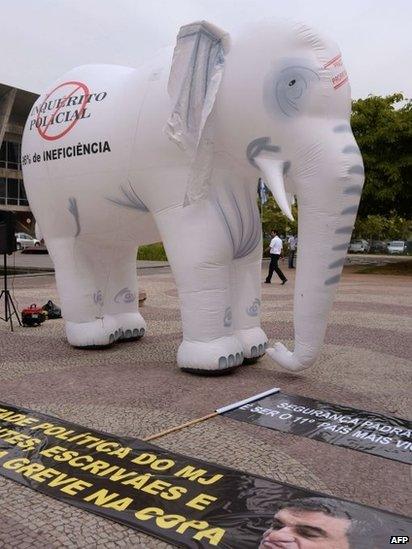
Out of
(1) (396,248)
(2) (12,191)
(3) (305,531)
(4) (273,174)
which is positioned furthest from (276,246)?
(1) (396,248)

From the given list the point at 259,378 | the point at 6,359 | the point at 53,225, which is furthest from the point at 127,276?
the point at 259,378

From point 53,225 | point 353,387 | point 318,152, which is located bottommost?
point 353,387

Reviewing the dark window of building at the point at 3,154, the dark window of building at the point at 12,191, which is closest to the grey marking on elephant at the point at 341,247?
the dark window of building at the point at 12,191

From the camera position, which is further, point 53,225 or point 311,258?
point 53,225

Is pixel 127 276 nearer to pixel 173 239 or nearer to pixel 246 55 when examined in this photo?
pixel 173 239

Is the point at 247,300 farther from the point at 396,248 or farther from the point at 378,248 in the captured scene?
the point at 378,248

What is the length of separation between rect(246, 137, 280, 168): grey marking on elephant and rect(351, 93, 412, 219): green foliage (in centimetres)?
1540

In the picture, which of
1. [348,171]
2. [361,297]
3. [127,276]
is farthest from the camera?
[361,297]

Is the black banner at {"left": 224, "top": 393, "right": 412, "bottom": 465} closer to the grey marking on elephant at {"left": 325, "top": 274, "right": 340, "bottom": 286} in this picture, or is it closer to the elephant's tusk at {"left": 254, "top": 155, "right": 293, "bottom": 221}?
the grey marking on elephant at {"left": 325, "top": 274, "right": 340, "bottom": 286}

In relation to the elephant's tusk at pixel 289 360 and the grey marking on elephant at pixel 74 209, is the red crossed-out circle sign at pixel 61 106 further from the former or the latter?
the elephant's tusk at pixel 289 360

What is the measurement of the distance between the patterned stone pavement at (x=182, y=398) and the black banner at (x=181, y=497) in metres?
0.11

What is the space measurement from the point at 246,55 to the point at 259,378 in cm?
265

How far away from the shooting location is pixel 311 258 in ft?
13.6

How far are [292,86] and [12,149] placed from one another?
41520 mm
